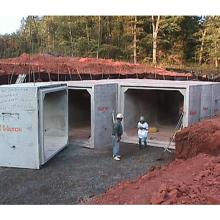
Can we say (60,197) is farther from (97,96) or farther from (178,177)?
(97,96)

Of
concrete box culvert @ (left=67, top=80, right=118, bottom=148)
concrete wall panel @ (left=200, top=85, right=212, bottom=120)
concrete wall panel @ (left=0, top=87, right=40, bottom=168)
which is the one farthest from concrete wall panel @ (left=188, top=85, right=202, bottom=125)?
concrete wall panel @ (left=0, top=87, right=40, bottom=168)

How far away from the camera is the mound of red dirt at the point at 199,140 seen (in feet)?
33.8

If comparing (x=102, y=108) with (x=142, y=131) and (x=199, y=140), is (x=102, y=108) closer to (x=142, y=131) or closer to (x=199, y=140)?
(x=142, y=131)

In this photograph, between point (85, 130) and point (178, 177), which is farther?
point (85, 130)

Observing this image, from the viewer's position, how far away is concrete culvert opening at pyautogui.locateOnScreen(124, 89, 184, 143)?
1553cm

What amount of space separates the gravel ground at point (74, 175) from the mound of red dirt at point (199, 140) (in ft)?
3.19

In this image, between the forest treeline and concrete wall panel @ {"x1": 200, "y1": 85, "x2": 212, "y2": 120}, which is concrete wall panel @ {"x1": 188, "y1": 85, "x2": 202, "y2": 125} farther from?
the forest treeline

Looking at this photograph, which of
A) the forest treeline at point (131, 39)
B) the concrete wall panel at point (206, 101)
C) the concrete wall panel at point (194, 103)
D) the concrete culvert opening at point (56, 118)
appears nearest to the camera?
the concrete wall panel at point (194, 103)

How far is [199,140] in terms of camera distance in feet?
35.2

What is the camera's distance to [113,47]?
3938 centimetres

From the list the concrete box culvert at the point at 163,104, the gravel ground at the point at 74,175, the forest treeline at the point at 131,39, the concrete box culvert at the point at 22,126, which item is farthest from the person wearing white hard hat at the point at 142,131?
the forest treeline at the point at 131,39

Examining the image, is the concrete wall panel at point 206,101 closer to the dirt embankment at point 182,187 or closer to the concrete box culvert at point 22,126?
the dirt embankment at point 182,187

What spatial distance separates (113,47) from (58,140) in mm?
26714

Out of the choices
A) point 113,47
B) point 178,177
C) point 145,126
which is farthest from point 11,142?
point 113,47
